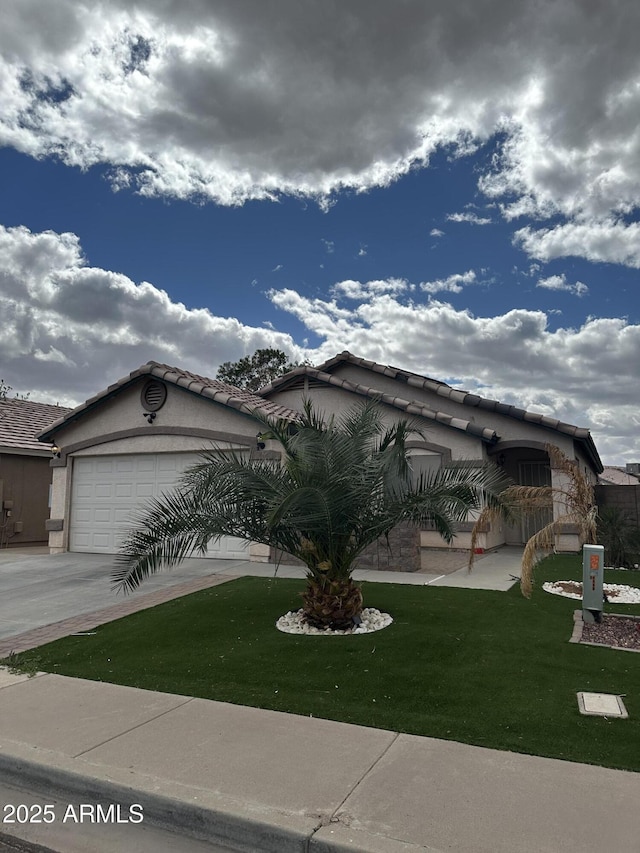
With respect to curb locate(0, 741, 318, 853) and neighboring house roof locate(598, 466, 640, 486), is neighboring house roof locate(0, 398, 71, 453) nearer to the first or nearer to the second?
curb locate(0, 741, 318, 853)

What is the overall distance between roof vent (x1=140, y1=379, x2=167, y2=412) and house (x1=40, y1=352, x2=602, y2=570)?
3cm

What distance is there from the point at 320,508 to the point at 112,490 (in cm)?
1004

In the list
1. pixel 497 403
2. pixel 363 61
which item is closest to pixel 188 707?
pixel 363 61

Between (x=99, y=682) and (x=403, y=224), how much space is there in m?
13.7

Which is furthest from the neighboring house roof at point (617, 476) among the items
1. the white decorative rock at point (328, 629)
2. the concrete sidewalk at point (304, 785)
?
the concrete sidewalk at point (304, 785)

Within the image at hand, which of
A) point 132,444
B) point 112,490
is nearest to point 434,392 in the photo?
point 132,444

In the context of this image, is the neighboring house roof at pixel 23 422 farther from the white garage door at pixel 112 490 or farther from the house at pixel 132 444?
the white garage door at pixel 112 490

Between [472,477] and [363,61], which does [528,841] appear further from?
[363,61]

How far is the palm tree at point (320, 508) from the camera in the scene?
288 inches

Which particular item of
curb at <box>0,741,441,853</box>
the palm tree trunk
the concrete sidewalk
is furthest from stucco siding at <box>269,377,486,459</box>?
curb at <box>0,741,441,853</box>

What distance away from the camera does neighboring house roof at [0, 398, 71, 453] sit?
18.3 meters

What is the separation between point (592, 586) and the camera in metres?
7.84

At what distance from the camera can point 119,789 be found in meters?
3.93

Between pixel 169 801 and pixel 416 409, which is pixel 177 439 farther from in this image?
pixel 169 801
